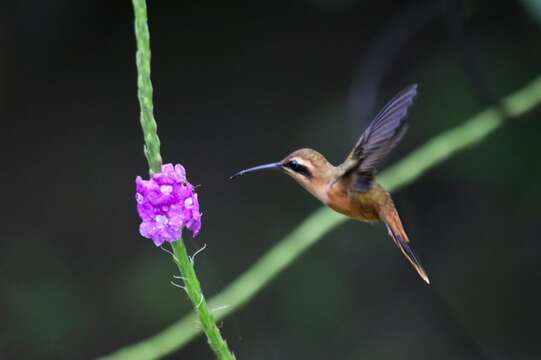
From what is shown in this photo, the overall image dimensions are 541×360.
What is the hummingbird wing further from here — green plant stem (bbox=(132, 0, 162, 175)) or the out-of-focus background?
the out-of-focus background

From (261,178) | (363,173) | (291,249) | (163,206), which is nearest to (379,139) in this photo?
(363,173)

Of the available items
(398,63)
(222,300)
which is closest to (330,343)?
(398,63)

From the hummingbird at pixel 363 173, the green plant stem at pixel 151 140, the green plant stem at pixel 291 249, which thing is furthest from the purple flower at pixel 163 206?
the green plant stem at pixel 291 249

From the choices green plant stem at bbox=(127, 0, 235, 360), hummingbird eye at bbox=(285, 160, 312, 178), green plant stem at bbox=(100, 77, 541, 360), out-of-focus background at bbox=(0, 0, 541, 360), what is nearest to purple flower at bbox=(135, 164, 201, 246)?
green plant stem at bbox=(127, 0, 235, 360)

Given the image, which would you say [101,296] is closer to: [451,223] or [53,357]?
[53,357]

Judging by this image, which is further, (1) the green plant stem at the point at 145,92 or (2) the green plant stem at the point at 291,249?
(2) the green plant stem at the point at 291,249

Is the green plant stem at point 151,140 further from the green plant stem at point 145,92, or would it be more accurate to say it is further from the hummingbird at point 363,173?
the hummingbird at point 363,173
